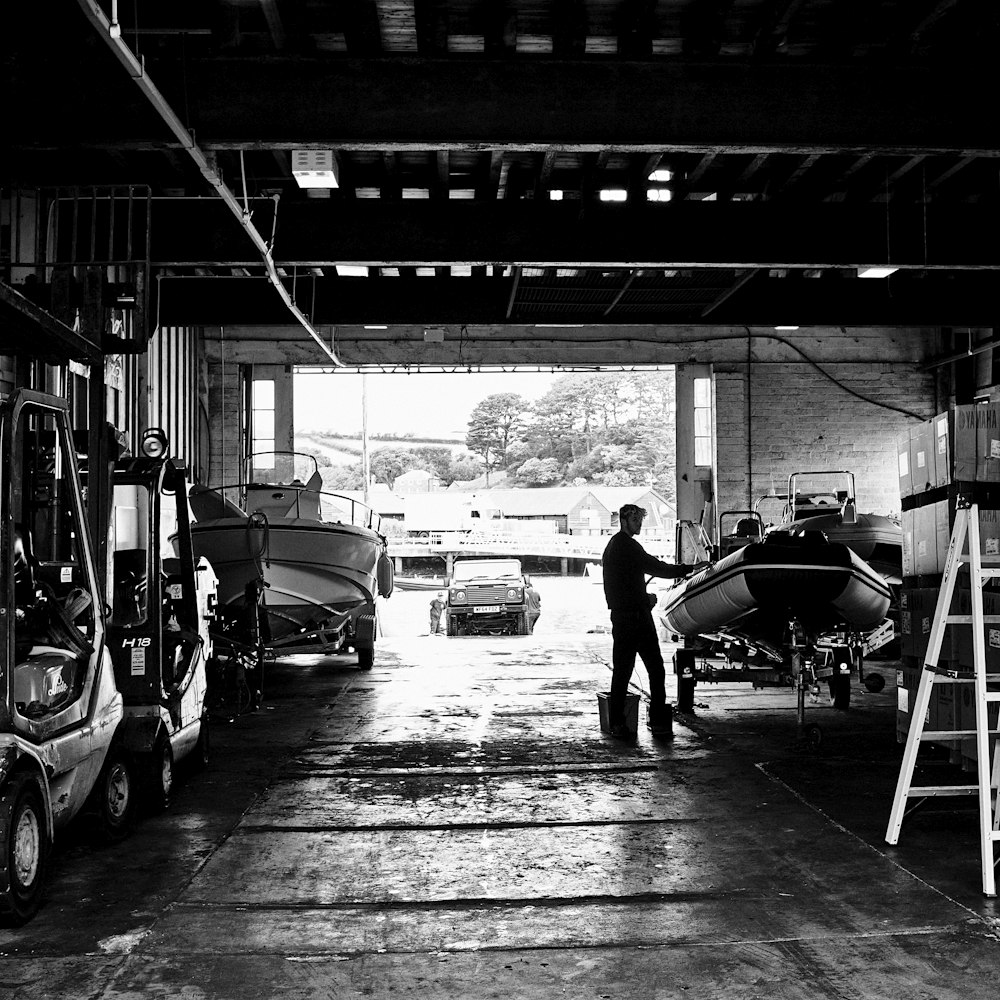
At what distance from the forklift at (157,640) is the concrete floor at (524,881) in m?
0.33

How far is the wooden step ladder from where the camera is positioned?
441 centimetres

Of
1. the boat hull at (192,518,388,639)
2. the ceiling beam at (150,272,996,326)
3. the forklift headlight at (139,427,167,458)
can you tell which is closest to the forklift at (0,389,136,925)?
the forklift headlight at (139,427,167,458)

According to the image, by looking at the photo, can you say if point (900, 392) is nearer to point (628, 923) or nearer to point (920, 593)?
point (920, 593)

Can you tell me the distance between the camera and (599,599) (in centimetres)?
2969

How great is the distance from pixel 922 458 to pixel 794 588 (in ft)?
6.68

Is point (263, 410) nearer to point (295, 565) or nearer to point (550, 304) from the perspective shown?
point (295, 565)

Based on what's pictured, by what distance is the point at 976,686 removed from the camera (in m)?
4.56

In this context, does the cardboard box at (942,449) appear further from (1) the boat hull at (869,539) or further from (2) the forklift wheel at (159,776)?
(1) the boat hull at (869,539)

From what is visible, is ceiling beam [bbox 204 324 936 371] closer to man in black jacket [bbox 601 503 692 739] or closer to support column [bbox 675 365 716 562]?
support column [bbox 675 365 716 562]

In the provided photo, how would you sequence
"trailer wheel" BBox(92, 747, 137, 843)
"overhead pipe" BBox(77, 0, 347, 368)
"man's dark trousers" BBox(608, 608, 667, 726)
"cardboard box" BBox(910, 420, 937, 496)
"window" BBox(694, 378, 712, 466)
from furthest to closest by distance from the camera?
"window" BBox(694, 378, 712, 466)
"man's dark trousers" BBox(608, 608, 667, 726)
"cardboard box" BBox(910, 420, 937, 496)
"trailer wheel" BBox(92, 747, 137, 843)
"overhead pipe" BBox(77, 0, 347, 368)

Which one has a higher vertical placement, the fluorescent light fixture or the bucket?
the fluorescent light fixture

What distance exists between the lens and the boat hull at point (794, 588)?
8.30m

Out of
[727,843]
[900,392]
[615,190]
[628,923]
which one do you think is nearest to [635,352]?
[900,392]

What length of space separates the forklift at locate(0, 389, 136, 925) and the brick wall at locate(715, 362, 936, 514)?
47.8ft
